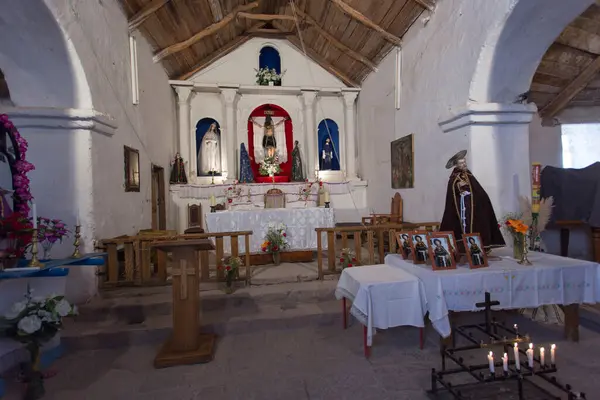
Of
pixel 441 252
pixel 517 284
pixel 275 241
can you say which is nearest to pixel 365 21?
pixel 275 241

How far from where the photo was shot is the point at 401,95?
7457 millimetres

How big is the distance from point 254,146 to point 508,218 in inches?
302

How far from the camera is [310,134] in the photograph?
33.3 feet

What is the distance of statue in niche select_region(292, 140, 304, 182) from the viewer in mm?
9680

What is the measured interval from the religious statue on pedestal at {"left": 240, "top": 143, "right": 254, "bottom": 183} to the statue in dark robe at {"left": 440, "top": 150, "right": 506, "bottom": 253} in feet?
21.1

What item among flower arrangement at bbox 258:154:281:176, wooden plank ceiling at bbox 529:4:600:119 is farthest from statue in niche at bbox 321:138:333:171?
wooden plank ceiling at bbox 529:4:600:119

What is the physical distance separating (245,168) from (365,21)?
4646mm

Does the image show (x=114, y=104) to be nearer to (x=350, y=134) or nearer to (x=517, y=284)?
(x=517, y=284)

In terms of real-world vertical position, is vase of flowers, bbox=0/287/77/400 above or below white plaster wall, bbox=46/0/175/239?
below

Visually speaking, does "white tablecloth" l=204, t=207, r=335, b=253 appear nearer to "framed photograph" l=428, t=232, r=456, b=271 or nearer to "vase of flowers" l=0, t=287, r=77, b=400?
"framed photograph" l=428, t=232, r=456, b=271

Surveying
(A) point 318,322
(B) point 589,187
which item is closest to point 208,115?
(A) point 318,322

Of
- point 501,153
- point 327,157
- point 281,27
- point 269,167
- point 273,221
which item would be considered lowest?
point 273,221

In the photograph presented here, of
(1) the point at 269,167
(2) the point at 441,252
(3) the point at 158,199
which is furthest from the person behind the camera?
(1) the point at 269,167

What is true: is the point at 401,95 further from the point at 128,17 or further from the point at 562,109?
the point at 128,17
